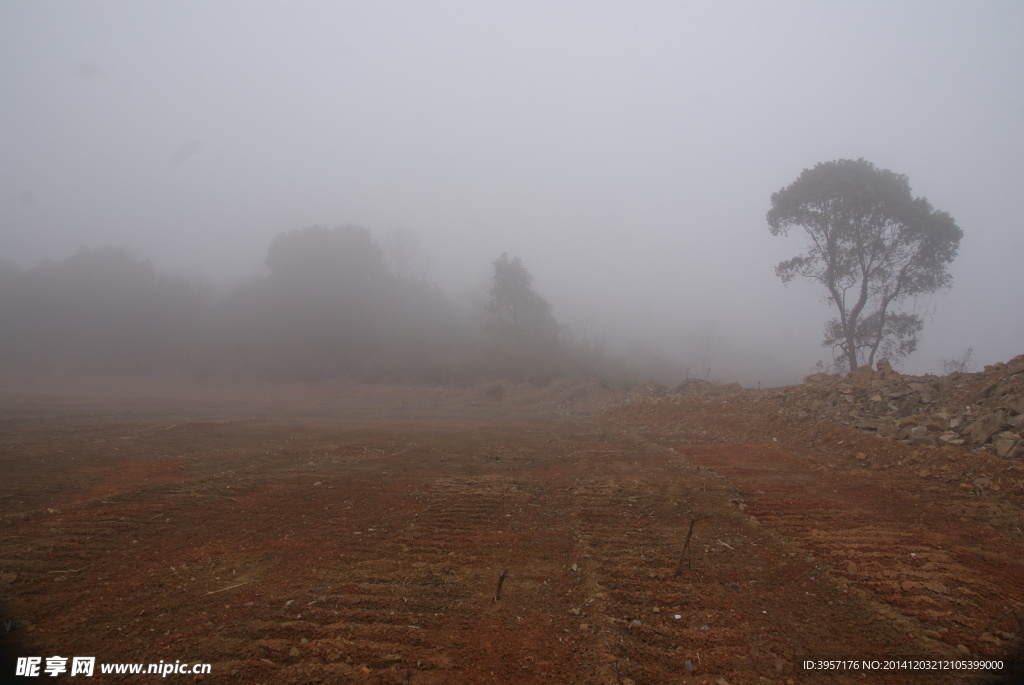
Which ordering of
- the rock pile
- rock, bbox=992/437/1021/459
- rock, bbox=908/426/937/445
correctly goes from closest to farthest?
rock, bbox=992/437/1021/459
the rock pile
rock, bbox=908/426/937/445

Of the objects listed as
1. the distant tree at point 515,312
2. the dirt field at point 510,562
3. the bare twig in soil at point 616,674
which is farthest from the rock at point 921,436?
the distant tree at point 515,312

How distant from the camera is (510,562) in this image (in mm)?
4703

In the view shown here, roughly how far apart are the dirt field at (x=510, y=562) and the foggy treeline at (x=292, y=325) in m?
22.7

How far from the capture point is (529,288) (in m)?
36.5

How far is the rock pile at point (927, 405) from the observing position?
8.27 meters

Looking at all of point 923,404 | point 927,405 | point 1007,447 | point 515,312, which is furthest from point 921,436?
point 515,312

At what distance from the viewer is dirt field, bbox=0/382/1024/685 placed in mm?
3230

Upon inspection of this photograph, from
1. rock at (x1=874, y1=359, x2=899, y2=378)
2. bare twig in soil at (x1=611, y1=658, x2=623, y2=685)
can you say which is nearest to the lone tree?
rock at (x1=874, y1=359, x2=899, y2=378)

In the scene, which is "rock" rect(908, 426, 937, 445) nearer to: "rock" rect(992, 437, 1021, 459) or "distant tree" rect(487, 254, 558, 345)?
"rock" rect(992, 437, 1021, 459)

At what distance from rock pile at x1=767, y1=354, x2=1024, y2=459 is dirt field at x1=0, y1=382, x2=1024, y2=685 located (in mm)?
667

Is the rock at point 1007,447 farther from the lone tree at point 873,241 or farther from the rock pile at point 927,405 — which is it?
the lone tree at point 873,241

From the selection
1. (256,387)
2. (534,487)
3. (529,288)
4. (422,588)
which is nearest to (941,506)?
(534,487)

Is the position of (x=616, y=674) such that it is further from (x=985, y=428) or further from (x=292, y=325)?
(x=292, y=325)

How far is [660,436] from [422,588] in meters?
10.7
